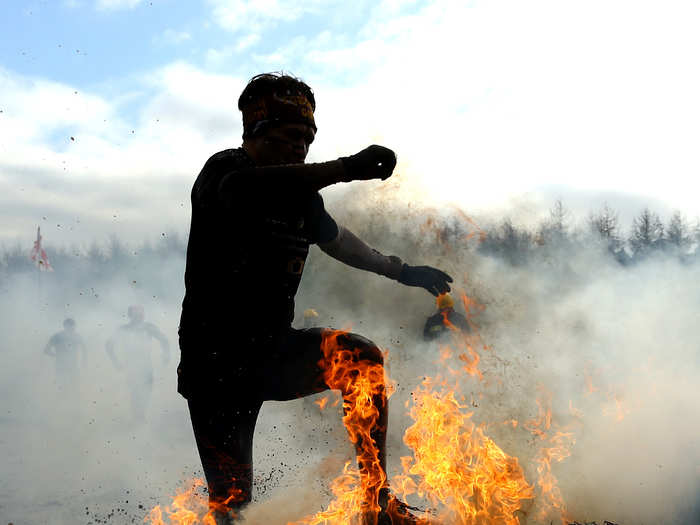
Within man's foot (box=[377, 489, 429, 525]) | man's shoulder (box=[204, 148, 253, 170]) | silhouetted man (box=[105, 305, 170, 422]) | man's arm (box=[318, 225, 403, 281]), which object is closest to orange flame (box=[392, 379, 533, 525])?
man's foot (box=[377, 489, 429, 525])

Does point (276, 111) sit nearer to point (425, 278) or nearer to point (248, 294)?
point (248, 294)

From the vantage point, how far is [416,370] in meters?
9.19

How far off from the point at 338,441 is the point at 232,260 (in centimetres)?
656

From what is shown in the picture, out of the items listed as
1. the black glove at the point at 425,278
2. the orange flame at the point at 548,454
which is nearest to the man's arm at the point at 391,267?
the black glove at the point at 425,278

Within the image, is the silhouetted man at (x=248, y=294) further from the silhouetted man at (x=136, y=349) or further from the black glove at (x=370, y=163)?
the silhouetted man at (x=136, y=349)

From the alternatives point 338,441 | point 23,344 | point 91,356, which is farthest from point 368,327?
point 23,344

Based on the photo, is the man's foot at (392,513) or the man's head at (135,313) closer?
the man's foot at (392,513)

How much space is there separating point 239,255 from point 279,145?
514 millimetres

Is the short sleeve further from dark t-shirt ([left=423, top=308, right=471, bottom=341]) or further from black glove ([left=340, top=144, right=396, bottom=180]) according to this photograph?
dark t-shirt ([left=423, top=308, right=471, bottom=341])

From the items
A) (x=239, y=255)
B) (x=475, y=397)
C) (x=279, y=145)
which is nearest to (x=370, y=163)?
(x=279, y=145)

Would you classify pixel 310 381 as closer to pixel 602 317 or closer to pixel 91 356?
pixel 602 317

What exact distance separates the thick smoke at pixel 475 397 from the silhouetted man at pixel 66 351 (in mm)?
260

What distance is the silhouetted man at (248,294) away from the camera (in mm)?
2471

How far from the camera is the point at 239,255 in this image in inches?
98.1
